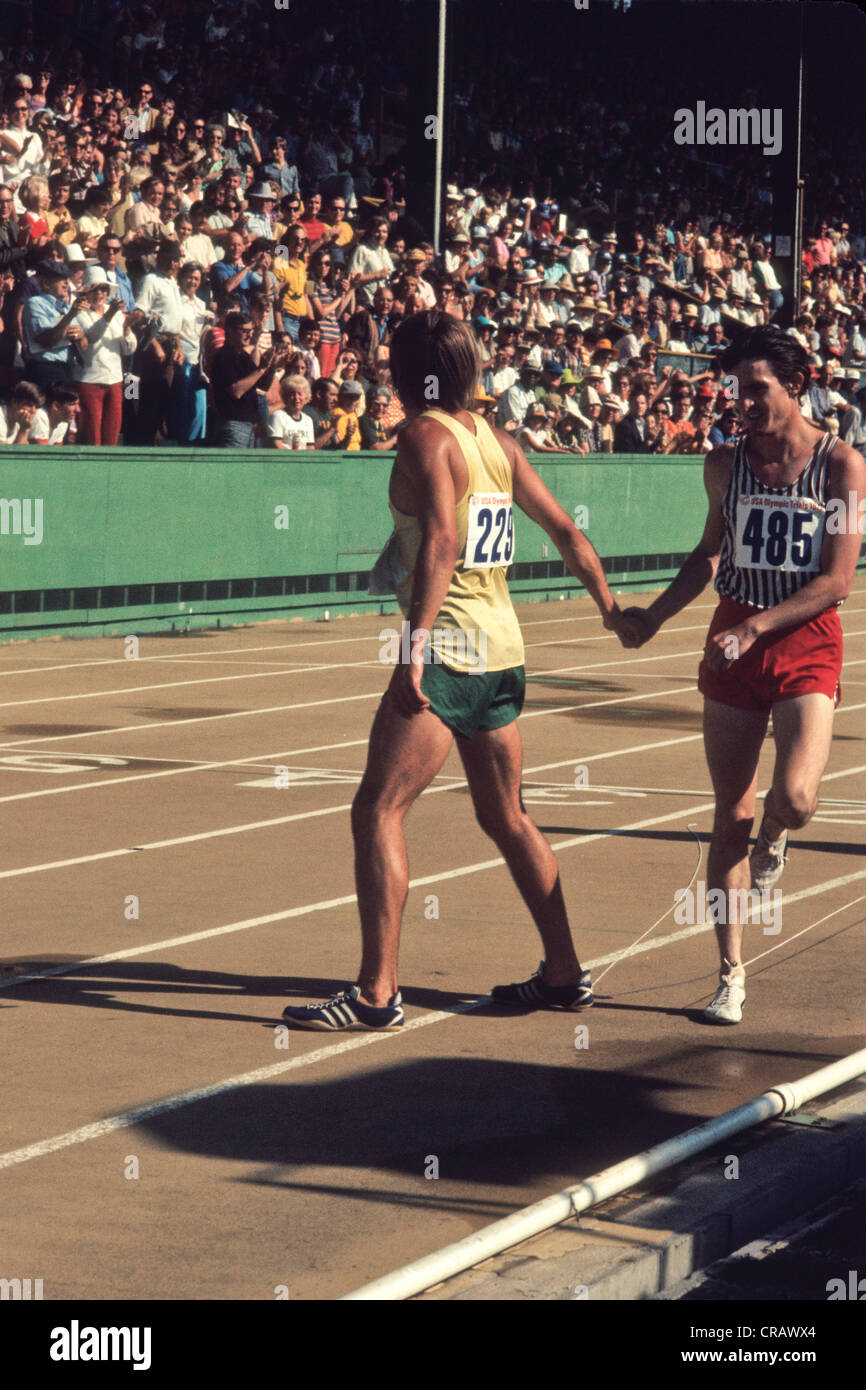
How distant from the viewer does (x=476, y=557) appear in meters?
6.31

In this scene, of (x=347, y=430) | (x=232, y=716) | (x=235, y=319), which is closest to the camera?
(x=232, y=716)

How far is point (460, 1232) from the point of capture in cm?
463

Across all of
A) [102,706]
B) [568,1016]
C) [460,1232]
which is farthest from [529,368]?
[460,1232]

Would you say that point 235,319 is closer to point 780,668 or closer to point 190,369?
point 190,369

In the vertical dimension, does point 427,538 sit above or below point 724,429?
below

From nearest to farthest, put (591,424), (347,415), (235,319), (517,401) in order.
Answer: (235,319), (347,415), (517,401), (591,424)

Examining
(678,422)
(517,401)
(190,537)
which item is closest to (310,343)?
(190,537)

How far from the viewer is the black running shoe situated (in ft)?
21.9

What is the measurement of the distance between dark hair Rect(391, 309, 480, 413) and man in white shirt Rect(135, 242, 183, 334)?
13.0 metres

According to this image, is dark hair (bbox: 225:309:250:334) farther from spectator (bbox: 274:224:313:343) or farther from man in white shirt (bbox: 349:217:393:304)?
man in white shirt (bbox: 349:217:393:304)

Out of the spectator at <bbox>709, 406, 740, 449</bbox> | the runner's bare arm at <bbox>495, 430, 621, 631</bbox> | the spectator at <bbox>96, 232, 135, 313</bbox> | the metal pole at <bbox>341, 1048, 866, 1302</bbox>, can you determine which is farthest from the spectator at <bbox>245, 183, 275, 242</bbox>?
the metal pole at <bbox>341, 1048, 866, 1302</bbox>

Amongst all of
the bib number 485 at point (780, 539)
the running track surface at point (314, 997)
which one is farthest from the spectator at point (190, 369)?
the bib number 485 at point (780, 539)

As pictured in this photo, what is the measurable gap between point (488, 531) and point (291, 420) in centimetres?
1507
